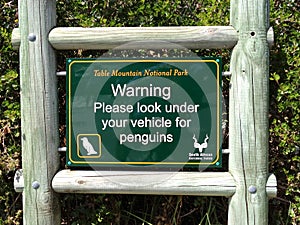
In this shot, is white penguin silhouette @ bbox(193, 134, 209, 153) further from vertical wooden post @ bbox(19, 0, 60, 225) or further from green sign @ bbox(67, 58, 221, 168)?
vertical wooden post @ bbox(19, 0, 60, 225)

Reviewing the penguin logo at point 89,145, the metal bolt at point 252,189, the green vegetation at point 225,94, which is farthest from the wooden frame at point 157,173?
the green vegetation at point 225,94

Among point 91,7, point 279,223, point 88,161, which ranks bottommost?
point 279,223

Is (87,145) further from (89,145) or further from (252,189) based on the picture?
(252,189)

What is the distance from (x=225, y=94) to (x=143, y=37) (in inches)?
28.7

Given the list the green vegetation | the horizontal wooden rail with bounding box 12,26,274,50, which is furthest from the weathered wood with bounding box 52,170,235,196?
the horizontal wooden rail with bounding box 12,26,274,50

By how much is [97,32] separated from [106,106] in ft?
1.38

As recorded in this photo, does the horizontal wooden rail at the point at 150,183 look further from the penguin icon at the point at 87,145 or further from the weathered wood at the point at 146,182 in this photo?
the penguin icon at the point at 87,145

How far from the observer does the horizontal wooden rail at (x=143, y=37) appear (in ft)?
9.19

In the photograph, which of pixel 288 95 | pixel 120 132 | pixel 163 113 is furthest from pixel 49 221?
pixel 288 95

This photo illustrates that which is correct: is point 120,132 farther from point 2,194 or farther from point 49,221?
point 2,194

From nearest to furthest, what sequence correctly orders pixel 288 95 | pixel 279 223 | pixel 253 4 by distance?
pixel 253 4 < pixel 288 95 < pixel 279 223

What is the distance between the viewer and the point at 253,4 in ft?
9.10

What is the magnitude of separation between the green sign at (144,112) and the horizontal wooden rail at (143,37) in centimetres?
9

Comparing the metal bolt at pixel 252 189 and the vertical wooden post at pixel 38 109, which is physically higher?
the vertical wooden post at pixel 38 109
